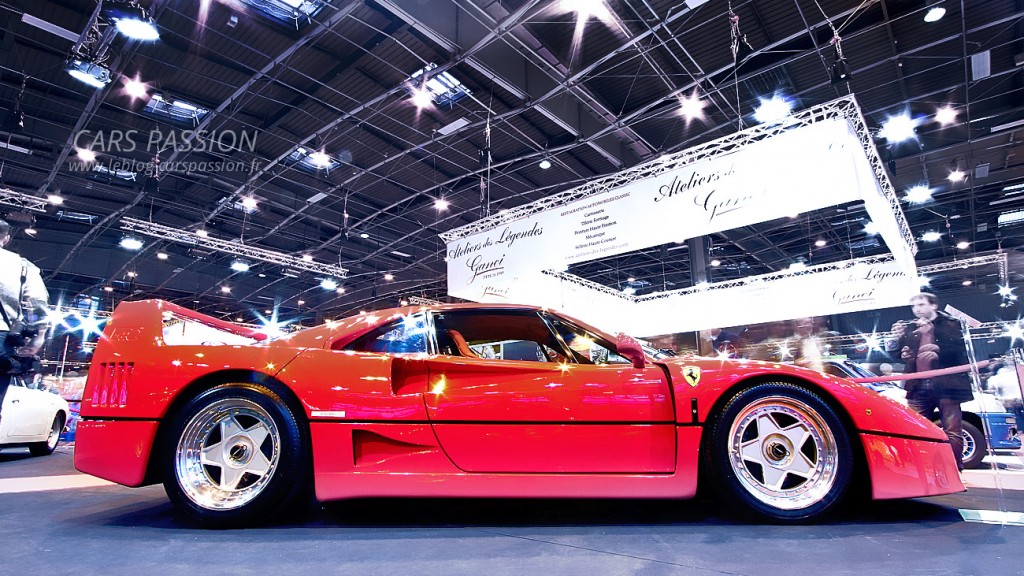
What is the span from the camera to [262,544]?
1.96m

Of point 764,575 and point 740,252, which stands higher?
point 740,252

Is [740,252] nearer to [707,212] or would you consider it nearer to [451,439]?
[707,212]

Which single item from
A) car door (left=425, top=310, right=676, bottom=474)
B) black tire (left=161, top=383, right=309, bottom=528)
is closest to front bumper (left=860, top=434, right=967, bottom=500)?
car door (left=425, top=310, right=676, bottom=474)

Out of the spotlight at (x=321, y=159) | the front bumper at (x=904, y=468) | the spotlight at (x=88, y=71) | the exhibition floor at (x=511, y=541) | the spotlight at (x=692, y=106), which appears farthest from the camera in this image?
the spotlight at (x=321, y=159)

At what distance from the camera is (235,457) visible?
2.37 m

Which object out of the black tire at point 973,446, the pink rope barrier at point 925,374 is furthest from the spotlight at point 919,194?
the pink rope barrier at point 925,374

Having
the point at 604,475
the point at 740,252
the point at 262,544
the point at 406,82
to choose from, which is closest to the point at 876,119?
the point at 740,252

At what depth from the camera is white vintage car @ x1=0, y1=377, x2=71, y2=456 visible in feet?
16.9

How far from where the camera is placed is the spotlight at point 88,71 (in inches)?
285

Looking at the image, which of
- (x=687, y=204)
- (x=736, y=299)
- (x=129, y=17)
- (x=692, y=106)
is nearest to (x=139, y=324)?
(x=129, y=17)

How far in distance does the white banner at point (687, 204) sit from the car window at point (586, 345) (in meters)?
4.59

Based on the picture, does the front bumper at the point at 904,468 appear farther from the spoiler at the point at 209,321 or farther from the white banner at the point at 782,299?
the white banner at the point at 782,299

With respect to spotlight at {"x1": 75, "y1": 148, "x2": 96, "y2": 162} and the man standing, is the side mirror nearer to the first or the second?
the man standing

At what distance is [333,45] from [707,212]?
22.1 feet
